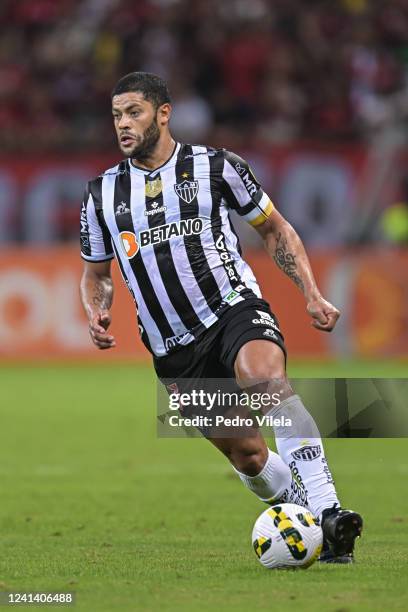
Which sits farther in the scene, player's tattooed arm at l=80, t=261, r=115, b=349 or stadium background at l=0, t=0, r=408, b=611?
stadium background at l=0, t=0, r=408, b=611

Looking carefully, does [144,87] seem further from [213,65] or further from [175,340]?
[213,65]

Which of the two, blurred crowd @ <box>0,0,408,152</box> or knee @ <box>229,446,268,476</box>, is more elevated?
blurred crowd @ <box>0,0,408,152</box>

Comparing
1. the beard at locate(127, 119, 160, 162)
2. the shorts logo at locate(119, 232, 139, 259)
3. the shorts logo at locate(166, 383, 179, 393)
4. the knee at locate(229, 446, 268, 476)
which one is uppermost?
the beard at locate(127, 119, 160, 162)

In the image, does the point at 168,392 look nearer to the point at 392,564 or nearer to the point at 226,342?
the point at 226,342

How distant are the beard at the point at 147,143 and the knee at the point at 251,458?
1.51 m

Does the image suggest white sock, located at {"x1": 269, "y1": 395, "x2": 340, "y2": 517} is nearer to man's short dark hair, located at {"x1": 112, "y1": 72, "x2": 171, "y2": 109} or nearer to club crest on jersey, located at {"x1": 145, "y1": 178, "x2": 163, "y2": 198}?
club crest on jersey, located at {"x1": 145, "y1": 178, "x2": 163, "y2": 198}

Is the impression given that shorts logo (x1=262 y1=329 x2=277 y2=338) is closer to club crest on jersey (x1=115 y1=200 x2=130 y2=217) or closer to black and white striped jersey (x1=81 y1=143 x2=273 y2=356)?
black and white striped jersey (x1=81 y1=143 x2=273 y2=356)

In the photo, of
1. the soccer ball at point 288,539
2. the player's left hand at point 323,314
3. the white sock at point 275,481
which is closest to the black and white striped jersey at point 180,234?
the player's left hand at point 323,314

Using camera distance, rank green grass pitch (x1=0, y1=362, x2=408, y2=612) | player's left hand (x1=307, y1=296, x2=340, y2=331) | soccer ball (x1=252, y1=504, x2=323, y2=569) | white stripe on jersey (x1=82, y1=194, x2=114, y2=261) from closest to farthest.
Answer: green grass pitch (x1=0, y1=362, x2=408, y2=612) < soccer ball (x1=252, y1=504, x2=323, y2=569) < player's left hand (x1=307, y1=296, x2=340, y2=331) < white stripe on jersey (x1=82, y1=194, x2=114, y2=261)

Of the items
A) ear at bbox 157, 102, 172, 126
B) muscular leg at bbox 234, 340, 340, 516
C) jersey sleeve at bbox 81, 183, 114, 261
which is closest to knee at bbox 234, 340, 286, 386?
muscular leg at bbox 234, 340, 340, 516

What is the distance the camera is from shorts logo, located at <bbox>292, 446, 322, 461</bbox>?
600 cm

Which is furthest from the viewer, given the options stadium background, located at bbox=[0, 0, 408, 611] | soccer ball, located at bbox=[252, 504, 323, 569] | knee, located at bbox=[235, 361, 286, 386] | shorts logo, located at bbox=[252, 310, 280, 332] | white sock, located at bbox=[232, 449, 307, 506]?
stadium background, located at bbox=[0, 0, 408, 611]

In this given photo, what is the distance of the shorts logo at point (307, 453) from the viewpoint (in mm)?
6000

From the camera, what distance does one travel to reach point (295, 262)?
6344 mm
